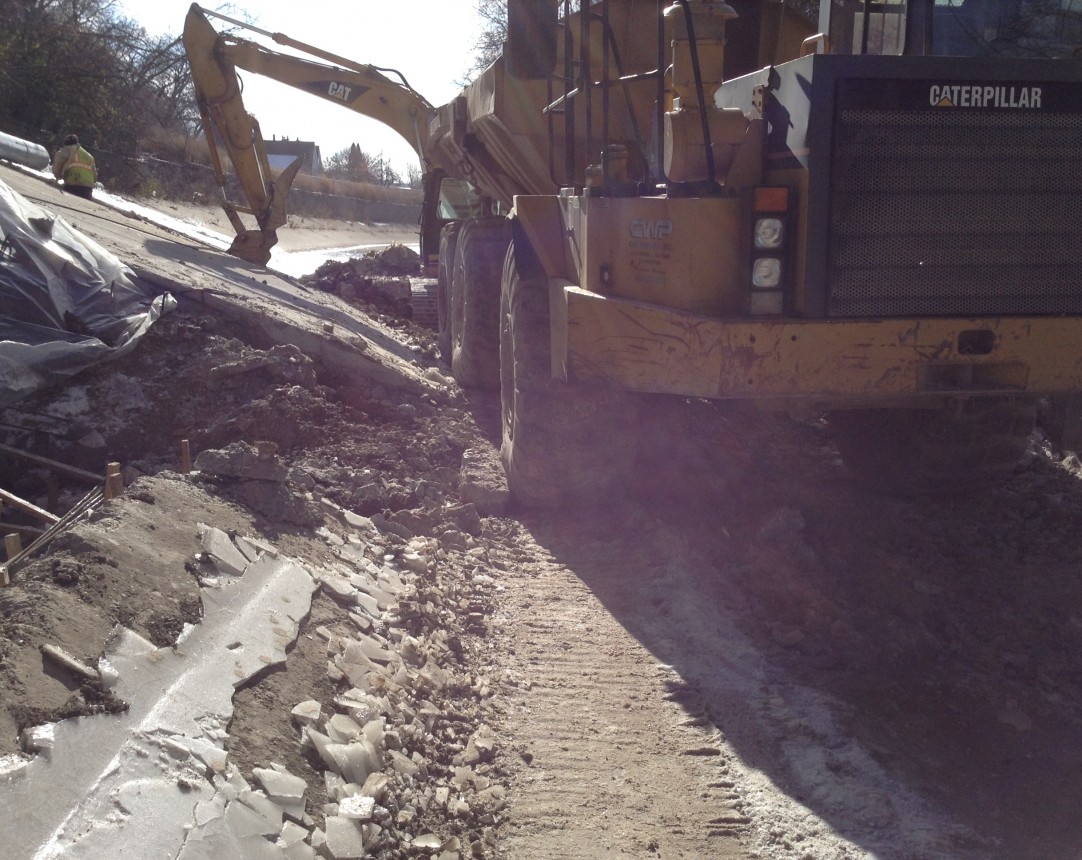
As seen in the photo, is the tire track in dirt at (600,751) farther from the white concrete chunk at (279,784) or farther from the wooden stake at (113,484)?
the wooden stake at (113,484)

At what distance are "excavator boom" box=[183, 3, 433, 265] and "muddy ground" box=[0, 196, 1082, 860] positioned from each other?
5.81 m

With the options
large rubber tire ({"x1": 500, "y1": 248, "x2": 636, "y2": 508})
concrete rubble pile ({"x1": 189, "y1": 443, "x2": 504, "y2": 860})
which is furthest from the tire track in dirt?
large rubber tire ({"x1": 500, "y1": 248, "x2": 636, "y2": 508})

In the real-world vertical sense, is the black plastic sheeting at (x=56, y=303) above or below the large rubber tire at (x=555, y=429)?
above

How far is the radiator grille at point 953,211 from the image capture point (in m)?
4.39

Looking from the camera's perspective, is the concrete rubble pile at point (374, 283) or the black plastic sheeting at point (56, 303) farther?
the concrete rubble pile at point (374, 283)

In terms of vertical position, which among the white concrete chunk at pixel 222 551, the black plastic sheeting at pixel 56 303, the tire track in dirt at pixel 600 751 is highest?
the black plastic sheeting at pixel 56 303

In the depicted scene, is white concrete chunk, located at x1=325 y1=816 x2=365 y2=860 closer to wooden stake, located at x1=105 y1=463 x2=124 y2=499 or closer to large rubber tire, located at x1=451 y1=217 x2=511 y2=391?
wooden stake, located at x1=105 y1=463 x2=124 y2=499

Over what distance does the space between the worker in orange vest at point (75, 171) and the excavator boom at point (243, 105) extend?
5.53ft

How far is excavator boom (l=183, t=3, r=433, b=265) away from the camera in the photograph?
1232cm

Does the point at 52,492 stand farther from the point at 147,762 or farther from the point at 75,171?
the point at 75,171

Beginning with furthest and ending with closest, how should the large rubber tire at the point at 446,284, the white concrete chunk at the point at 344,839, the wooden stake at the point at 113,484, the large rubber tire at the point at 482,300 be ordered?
the large rubber tire at the point at 446,284, the large rubber tire at the point at 482,300, the wooden stake at the point at 113,484, the white concrete chunk at the point at 344,839

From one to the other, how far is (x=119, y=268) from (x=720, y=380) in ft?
17.0

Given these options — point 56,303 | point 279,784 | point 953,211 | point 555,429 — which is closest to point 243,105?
point 56,303

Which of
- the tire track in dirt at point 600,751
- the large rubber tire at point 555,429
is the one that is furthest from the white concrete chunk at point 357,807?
the large rubber tire at point 555,429
